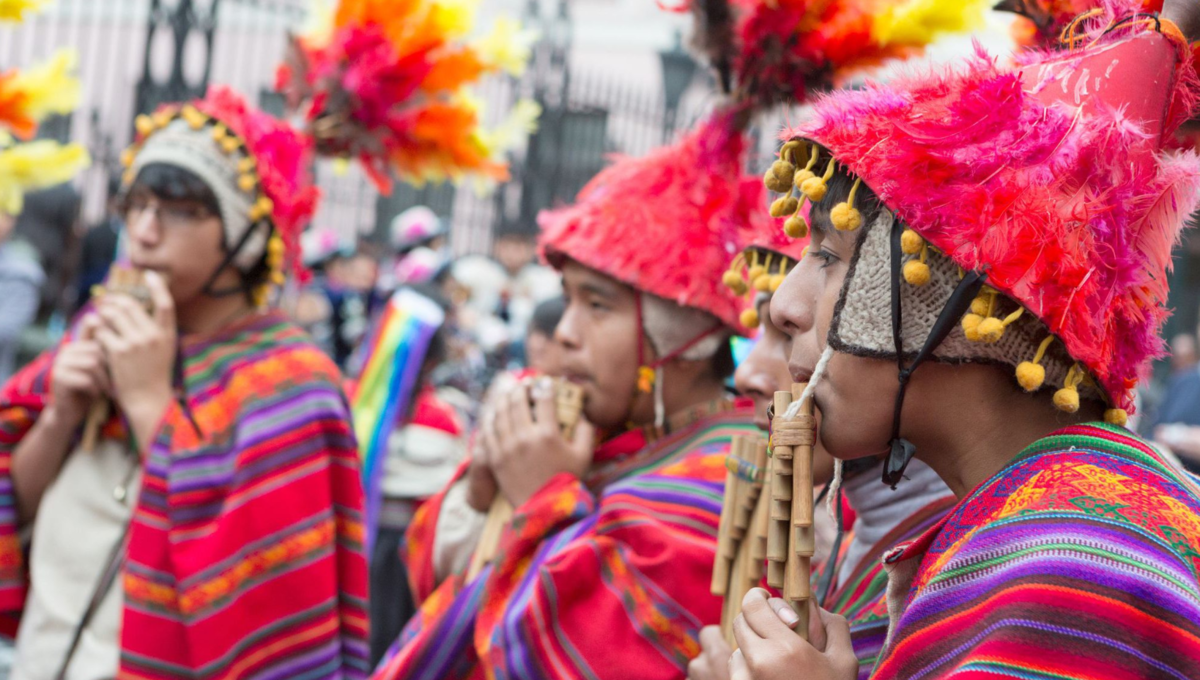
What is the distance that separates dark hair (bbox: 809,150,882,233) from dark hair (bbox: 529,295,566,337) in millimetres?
3616

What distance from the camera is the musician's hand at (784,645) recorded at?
1633 mm

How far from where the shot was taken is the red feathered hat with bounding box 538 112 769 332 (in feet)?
10.2

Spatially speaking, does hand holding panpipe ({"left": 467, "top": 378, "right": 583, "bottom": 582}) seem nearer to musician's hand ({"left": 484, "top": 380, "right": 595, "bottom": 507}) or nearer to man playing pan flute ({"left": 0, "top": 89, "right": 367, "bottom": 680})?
musician's hand ({"left": 484, "top": 380, "right": 595, "bottom": 507})

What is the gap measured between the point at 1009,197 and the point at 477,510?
83.3 inches

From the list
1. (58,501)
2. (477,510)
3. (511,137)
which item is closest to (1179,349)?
(511,137)

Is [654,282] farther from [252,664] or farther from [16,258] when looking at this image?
[16,258]

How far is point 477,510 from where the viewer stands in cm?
339

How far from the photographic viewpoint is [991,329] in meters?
1.59

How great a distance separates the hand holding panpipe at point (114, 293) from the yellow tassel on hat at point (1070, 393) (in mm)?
2646

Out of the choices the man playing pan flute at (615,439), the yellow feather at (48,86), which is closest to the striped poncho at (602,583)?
the man playing pan flute at (615,439)

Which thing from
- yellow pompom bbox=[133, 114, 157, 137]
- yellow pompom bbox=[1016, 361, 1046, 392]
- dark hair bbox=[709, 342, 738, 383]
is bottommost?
dark hair bbox=[709, 342, 738, 383]

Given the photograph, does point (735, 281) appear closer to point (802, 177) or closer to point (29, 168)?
point (802, 177)

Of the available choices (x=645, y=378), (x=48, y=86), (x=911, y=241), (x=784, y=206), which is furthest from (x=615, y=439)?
(x=48, y=86)

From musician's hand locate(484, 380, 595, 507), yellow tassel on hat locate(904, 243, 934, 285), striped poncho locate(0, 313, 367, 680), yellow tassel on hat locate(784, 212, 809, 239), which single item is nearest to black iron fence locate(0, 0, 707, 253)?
striped poncho locate(0, 313, 367, 680)
